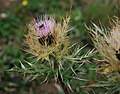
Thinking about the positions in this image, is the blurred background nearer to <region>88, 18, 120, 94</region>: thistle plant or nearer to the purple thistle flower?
the purple thistle flower

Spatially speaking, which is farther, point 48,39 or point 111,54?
point 48,39

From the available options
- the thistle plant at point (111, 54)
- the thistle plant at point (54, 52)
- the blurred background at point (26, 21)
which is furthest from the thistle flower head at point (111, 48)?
the blurred background at point (26, 21)

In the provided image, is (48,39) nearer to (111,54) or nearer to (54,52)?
(54,52)

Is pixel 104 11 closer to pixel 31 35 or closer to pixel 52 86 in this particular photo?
pixel 52 86

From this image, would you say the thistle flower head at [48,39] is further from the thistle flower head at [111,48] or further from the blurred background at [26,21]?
the blurred background at [26,21]

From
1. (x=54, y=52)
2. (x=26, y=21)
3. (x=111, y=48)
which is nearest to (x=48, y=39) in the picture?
(x=54, y=52)

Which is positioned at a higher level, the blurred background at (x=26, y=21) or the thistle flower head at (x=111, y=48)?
the blurred background at (x=26, y=21)

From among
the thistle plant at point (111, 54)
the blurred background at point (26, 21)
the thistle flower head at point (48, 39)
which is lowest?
the thistle plant at point (111, 54)
